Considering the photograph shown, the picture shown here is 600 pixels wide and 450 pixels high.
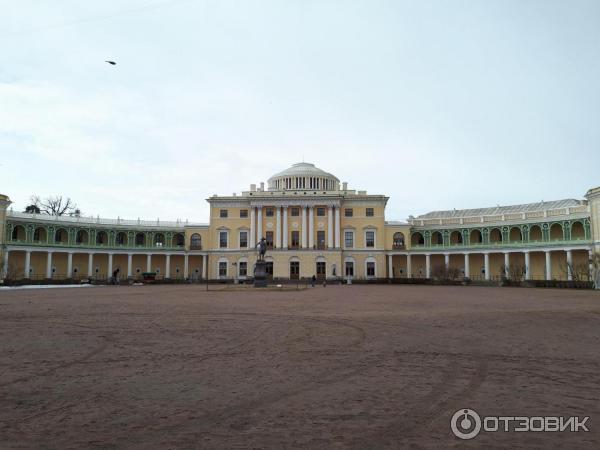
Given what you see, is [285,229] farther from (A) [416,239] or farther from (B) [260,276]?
(B) [260,276]

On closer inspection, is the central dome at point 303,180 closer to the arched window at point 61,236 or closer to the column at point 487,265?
the column at point 487,265

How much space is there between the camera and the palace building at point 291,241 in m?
66.8

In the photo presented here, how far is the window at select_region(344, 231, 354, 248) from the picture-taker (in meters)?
72.2

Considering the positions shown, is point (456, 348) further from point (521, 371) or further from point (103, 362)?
point (103, 362)

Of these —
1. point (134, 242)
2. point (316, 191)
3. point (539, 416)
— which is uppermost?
point (316, 191)

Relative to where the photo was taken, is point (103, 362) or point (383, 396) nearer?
point (383, 396)

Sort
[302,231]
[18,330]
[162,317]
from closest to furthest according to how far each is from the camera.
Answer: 1. [18,330]
2. [162,317]
3. [302,231]

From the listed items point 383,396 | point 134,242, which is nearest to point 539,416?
point 383,396

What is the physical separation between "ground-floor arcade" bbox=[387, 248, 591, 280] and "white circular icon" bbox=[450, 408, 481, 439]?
5096cm

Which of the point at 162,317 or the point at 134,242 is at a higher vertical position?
the point at 134,242

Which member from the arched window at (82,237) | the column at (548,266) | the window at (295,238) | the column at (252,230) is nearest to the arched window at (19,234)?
the arched window at (82,237)

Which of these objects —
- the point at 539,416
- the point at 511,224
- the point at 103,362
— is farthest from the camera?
the point at 511,224

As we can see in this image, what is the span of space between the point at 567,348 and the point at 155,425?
9.78 metres

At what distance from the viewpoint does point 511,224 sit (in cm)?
6406
